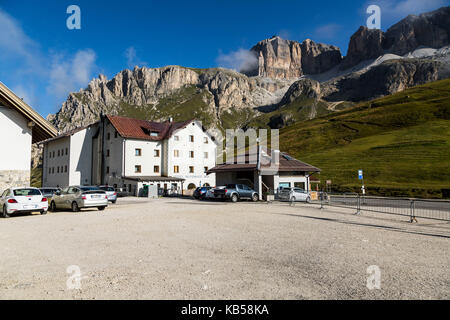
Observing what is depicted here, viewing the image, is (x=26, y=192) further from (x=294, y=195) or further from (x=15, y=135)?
(x=294, y=195)

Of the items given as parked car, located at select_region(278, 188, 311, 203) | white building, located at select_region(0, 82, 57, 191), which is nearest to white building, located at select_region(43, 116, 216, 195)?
parked car, located at select_region(278, 188, 311, 203)

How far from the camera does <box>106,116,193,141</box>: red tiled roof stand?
156 ft

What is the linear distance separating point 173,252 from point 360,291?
13.9 feet

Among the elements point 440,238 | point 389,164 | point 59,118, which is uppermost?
point 59,118

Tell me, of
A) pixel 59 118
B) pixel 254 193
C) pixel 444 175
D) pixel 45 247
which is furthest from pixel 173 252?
pixel 59 118

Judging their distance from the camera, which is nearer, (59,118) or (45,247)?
(45,247)

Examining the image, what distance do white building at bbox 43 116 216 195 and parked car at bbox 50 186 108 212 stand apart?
25531mm

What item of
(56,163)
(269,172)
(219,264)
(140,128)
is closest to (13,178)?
(219,264)

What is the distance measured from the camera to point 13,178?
650 inches

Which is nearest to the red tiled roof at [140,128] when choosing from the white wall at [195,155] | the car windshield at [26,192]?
the white wall at [195,155]

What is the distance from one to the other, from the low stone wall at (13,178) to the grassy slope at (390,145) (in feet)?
140

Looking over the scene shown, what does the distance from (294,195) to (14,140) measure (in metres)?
21.9
